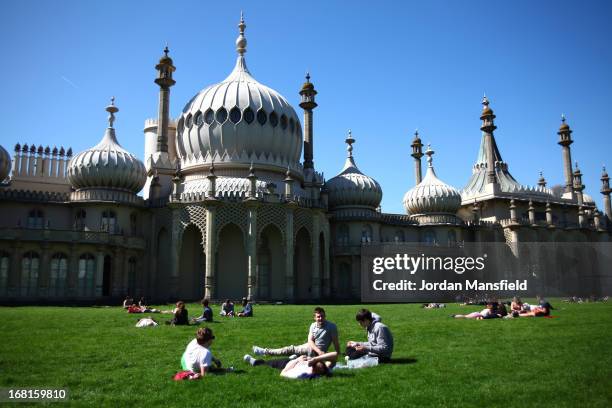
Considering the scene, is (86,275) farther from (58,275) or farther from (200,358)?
(200,358)

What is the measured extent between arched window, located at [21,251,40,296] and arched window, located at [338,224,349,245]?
23.7 m

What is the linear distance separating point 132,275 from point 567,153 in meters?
52.0

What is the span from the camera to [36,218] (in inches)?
1569

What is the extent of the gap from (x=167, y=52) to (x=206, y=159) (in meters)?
11.8

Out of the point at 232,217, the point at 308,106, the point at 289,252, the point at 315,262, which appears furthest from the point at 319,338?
the point at 308,106

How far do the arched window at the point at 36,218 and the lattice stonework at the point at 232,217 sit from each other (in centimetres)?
1334

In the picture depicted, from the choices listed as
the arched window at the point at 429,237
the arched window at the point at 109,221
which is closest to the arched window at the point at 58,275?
the arched window at the point at 109,221

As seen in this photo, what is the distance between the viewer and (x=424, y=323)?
18062 mm

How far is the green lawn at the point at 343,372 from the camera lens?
289 inches

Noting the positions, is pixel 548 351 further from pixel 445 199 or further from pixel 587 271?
pixel 587 271

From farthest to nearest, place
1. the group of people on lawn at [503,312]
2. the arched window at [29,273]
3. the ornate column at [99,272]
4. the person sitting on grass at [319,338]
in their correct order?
the ornate column at [99,272] < the arched window at [29,273] < the group of people on lawn at [503,312] < the person sitting on grass at [319,338]

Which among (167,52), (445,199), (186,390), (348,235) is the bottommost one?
(186,390)

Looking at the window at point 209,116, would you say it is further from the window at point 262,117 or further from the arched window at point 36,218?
the arched window at point 36,218

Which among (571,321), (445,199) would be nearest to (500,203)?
(445,199)
